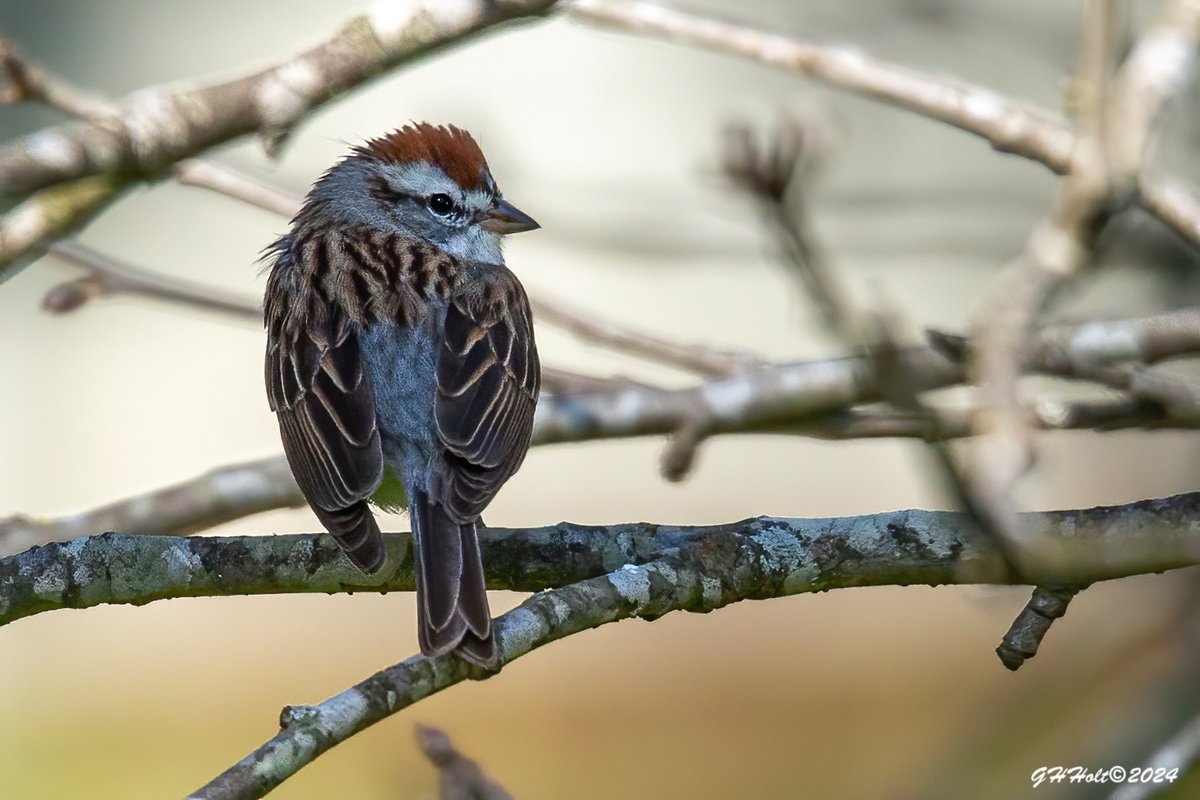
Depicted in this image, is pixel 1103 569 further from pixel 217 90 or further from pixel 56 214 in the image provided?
pixel 56 214

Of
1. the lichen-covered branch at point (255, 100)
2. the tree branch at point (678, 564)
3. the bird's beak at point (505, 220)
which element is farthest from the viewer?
the bird's beak at point (505, 220)

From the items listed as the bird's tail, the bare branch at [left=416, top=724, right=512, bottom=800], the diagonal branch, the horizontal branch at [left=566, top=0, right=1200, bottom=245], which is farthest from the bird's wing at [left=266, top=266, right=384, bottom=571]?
the horizontal branch at [left=566, top=0, right=1200, bottom=245]

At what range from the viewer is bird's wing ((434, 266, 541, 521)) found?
138 inches

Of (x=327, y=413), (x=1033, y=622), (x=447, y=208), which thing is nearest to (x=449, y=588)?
(x=327, y=413)

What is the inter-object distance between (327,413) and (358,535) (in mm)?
576

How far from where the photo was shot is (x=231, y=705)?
23.2 ft

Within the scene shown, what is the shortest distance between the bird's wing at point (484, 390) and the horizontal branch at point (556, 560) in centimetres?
20

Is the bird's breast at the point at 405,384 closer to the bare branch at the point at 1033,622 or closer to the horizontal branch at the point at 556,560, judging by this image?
the horizontal branch at the point at 556,560

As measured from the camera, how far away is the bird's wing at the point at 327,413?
328 centimetres

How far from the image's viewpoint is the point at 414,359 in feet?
12.7

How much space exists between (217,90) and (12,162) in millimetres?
544

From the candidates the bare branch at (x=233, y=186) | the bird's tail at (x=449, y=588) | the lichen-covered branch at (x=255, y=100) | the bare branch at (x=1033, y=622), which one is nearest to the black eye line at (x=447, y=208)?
the bare branch at (x=233, y=186)

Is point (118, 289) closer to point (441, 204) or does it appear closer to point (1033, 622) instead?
point (441, 204)

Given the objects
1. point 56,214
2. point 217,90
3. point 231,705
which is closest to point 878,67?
point 217,90
